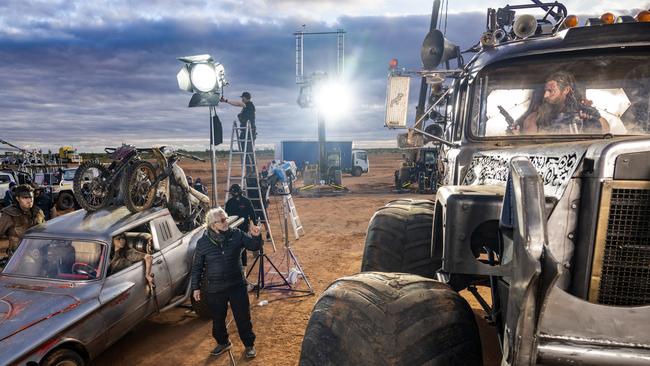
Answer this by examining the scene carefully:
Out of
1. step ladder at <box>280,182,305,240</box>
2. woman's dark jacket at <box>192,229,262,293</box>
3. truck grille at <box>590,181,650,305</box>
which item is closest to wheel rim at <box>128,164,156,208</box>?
woman's dark jacket at <box>192,229,262,293</box>

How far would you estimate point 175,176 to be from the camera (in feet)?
24.4

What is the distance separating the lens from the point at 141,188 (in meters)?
6.39

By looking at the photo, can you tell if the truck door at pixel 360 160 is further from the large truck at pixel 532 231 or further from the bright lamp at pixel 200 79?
the large truck at pixel 532 231

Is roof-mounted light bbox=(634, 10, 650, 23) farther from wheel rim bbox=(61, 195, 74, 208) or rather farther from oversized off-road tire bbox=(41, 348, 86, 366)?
wheel rim bbox=(61, 195, 74, 208)

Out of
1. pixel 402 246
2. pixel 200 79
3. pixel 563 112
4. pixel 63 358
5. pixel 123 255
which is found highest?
pixel 200 79

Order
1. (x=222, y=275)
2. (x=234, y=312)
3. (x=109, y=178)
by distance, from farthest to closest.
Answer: (x=109, y=178)
(x=234, y=312)
(x=222, y=275)

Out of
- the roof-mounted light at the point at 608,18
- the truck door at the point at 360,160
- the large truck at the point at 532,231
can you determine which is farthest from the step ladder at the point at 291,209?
the truck door at the point at 360,160

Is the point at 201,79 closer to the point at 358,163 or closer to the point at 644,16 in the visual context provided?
the point at 644,16

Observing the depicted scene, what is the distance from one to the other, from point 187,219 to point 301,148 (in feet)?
78.8

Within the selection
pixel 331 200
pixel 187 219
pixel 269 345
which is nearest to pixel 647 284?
pixel 269 345

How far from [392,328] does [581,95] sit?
251 cm

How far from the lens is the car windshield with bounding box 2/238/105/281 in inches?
179

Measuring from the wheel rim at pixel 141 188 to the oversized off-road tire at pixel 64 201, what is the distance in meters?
14.1

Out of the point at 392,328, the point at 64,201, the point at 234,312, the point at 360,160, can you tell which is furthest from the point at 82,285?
the point at 360,160
